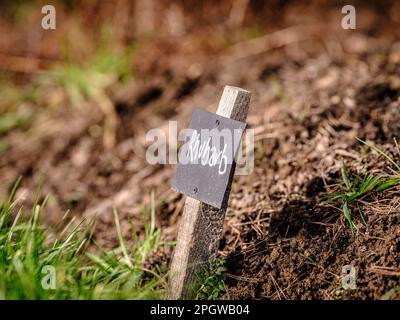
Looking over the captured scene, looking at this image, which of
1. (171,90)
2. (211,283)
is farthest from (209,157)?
(171,90)

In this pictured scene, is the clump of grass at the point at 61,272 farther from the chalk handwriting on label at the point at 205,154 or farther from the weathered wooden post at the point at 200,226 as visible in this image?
the chalk handwriting on label at the point at 205,154

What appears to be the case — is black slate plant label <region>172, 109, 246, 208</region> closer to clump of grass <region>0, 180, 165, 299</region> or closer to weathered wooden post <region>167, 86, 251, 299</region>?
weathered wooden post <region>167, 86, 251, 299</region>

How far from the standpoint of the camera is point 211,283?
1895mm

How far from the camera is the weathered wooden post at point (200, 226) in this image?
1.81 m

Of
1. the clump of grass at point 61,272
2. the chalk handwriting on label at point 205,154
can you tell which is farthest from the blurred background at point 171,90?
the chalk handwriting on label at point 205,154

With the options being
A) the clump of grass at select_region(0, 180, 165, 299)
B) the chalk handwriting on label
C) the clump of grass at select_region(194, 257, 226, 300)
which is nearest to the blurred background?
the clump of grass at select_region(194, 257, 226, 300)

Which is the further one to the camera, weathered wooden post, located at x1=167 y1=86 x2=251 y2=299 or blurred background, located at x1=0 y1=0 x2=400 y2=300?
blurred background, located at x1=0 y1=0 x2=400 y2=300

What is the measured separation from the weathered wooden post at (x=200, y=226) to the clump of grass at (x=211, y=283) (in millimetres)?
30

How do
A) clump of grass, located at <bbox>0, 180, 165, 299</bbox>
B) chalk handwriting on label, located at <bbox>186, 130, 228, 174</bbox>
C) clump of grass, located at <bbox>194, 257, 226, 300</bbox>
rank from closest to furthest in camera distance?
clump of grass, located at <bbox>0, 180, 165, 299</bbox> → chalk handwriting on label, located at <bbox>186, 130, 228, 174</bbox> → clump of grass, located at <bbox>194, 257, 226, 300</bbox>

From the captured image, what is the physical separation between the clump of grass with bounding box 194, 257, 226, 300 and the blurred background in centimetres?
23

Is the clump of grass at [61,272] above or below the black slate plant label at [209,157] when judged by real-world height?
below

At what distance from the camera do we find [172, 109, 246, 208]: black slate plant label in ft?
5.77

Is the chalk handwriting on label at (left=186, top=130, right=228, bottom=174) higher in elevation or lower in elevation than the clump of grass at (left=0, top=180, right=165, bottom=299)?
higher
